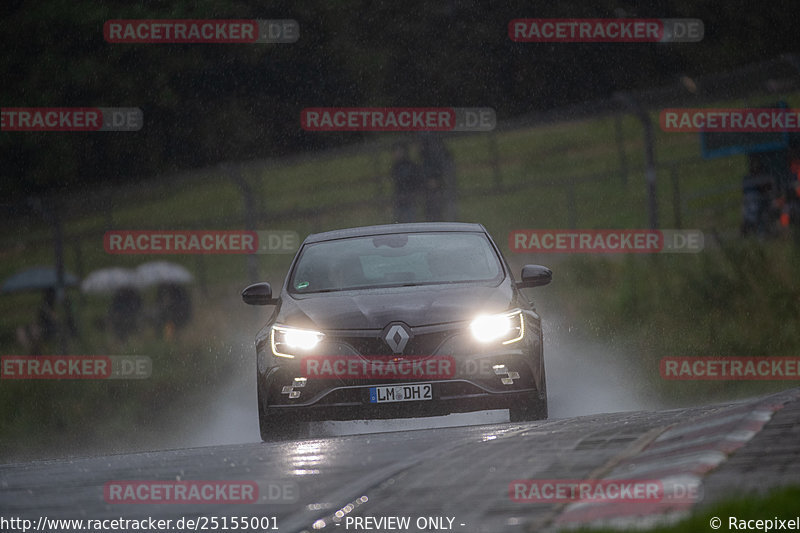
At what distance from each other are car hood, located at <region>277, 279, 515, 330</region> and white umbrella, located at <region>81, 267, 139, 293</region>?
12.3m

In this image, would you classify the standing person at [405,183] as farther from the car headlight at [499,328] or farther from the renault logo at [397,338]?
the renault logo at [397,338]

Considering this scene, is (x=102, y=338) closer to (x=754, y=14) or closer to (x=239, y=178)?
(x=239, y=178)

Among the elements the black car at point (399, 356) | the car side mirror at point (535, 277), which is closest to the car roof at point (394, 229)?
the car side mirror at point (535, 277)

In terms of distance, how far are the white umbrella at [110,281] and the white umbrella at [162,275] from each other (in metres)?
0.17

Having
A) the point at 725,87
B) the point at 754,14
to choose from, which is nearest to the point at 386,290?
the point at 725,87

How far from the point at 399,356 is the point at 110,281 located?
1424 centimetres

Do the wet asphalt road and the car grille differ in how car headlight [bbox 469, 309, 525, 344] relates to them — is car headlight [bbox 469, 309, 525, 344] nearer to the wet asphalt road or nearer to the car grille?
the car grille

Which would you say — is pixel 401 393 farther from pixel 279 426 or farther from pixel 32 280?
pixel 32 280

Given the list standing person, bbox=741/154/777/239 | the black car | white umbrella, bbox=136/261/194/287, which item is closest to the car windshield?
the black car

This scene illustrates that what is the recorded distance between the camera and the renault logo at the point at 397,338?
8.18 meters

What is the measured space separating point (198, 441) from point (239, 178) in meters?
4.49

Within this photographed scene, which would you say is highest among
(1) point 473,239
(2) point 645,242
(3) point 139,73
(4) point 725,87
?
(3) point 139,73

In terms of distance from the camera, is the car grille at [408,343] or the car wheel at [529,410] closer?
the car grille at [408,343]

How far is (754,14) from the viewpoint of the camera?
70.0 ft
